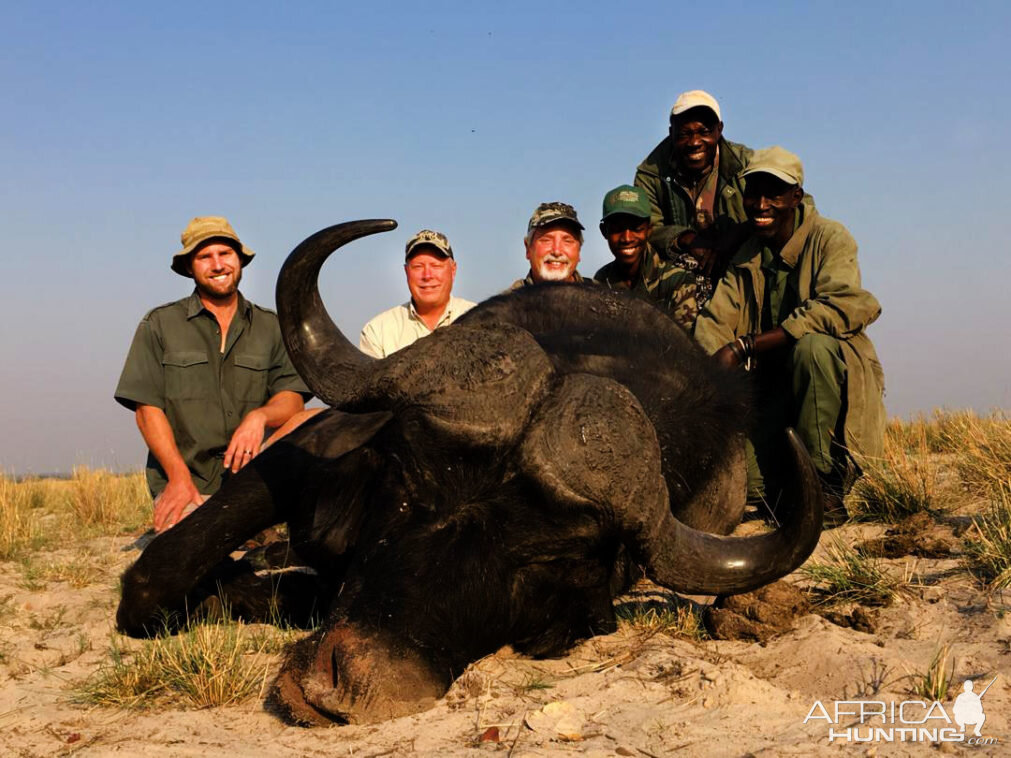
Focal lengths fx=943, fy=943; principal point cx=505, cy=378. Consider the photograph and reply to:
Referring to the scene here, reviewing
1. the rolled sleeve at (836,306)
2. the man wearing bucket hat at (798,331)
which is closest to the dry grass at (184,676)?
the man wearing bucket hat at (798,331)

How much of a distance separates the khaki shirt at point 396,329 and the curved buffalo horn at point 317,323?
13.6 ft

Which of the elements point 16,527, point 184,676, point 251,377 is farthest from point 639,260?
point 16,527

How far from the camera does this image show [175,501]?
632cm

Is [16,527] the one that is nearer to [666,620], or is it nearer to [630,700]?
[666,620]

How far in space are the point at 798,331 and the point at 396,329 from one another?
11.2 ft

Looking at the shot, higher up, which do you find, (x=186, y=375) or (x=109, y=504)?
(x=186, y=375)

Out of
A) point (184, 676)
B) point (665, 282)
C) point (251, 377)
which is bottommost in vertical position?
point (184, 676)

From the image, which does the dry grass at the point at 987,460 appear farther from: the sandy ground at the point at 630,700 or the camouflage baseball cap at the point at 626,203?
the camouflage baseball cap at the point at 626,203

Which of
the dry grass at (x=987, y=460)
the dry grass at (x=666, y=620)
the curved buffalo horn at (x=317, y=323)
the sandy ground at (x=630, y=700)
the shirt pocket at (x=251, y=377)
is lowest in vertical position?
the dry grass at (x=666, y=620)

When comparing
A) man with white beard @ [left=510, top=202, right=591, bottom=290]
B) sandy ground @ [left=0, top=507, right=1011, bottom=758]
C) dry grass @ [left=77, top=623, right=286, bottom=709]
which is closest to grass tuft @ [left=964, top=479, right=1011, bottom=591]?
sandy ground @ [left=0, top=507, right=1011, bottom=758]

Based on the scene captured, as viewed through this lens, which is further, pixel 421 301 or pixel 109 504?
pixel 109 504

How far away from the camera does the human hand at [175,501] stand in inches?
247

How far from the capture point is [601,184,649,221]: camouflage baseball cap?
7.57 meters

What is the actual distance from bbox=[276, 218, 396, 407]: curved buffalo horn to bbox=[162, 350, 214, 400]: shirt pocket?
3.66m
